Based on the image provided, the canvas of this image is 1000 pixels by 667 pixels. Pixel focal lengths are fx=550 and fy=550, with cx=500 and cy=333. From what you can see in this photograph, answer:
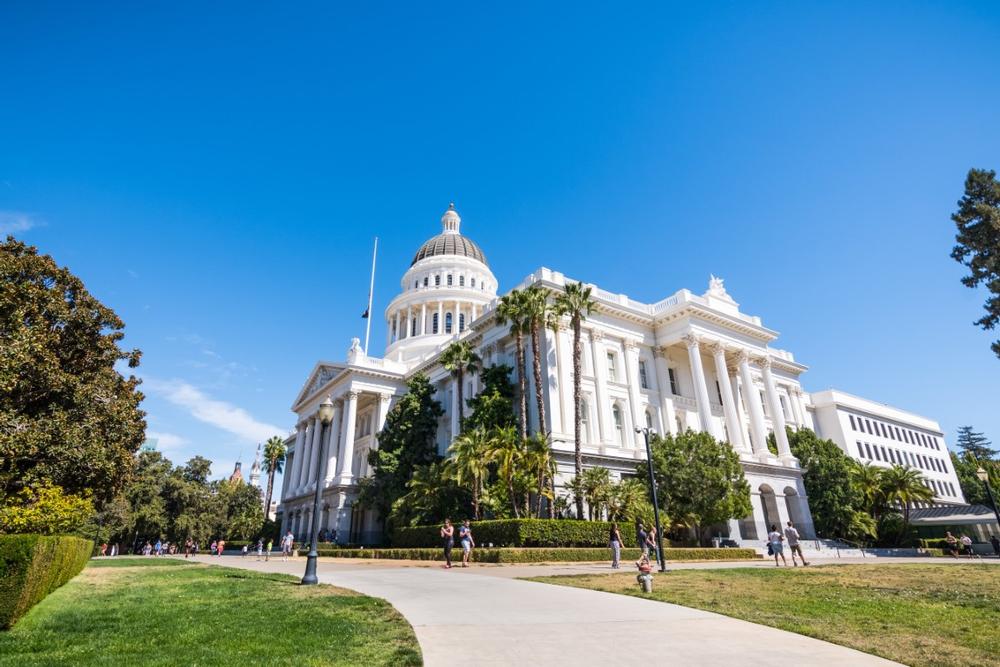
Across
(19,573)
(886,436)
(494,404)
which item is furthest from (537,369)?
(886,436)

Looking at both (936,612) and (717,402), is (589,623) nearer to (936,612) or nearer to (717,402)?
(936,612)

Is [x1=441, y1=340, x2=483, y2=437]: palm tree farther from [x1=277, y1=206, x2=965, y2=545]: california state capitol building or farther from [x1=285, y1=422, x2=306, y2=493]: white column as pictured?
[x1=285, y1=422, x2=306, y2=493]: white column

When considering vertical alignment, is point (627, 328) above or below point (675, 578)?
above

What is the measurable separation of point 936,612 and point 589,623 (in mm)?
6930

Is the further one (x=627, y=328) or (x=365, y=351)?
(x=365, y=351)

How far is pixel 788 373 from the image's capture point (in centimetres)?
5862

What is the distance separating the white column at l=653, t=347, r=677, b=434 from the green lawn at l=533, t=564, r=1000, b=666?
2424 centimetres

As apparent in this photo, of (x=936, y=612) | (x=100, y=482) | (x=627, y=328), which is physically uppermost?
(x=627, y=328)

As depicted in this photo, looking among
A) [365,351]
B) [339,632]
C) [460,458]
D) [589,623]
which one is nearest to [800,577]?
[589,623]

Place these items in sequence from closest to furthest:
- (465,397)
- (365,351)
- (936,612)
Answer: (936,612) < (465,397) < (365,351)

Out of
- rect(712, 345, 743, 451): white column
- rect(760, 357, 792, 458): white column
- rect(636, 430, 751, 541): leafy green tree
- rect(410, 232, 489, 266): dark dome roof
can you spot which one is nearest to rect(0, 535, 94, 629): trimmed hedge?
rect(636, 430, 751, 541): leafy green tree

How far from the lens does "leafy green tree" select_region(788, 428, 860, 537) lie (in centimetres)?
4156

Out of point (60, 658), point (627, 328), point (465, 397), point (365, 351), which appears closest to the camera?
point (60, 658)

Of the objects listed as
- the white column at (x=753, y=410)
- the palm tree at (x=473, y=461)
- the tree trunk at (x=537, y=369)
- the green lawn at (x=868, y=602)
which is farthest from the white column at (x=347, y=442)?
the green lawn at (x=868, y=602)
